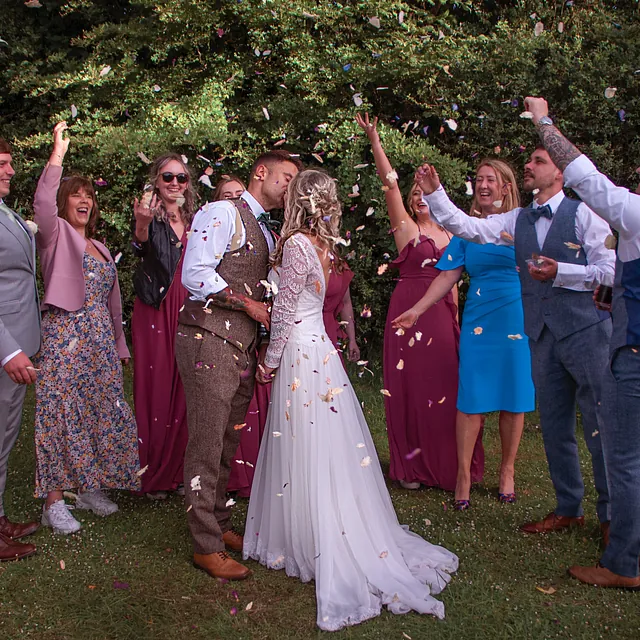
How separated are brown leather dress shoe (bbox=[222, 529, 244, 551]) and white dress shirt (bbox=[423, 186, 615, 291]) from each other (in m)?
2.07

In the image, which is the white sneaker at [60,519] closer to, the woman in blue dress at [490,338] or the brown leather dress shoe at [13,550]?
the brown leather dress shoe at [13,550]

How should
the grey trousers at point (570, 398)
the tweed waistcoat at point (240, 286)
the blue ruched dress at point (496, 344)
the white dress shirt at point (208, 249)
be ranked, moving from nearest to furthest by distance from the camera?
the white dress shirt at point (208, 249) < the tweed waistcoat at point (240, 286) < the grey trousers at point (570, 398) < the blue ruched dress at point (496, 344)

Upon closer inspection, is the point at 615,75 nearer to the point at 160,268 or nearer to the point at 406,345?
the point at 406,345

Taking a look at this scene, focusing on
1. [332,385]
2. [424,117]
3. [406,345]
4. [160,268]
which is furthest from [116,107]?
[332,385]

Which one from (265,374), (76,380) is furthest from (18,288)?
(265,374)

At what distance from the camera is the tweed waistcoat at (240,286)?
346cm

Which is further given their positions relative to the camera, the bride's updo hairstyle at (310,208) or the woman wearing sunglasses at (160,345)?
the woman wearing sunglasses at (160,345)

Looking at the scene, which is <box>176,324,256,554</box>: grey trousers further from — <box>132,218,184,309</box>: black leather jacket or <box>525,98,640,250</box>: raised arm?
<box>525,98,640,250</box>: raised arm

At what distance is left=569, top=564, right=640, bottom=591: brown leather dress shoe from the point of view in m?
3.34

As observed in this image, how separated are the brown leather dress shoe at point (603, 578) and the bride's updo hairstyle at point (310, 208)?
200cm

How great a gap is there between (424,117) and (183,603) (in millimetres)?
6167

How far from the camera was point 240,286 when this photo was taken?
3.53 meters

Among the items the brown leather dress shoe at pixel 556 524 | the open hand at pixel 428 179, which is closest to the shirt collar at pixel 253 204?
the open hand at pixel 428 179

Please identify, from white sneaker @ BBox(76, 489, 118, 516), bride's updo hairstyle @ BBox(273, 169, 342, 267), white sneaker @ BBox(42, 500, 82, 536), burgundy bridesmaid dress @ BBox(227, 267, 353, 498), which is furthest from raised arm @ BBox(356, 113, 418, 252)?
white sneaker @ BBox(42, 500, 82, 536)
